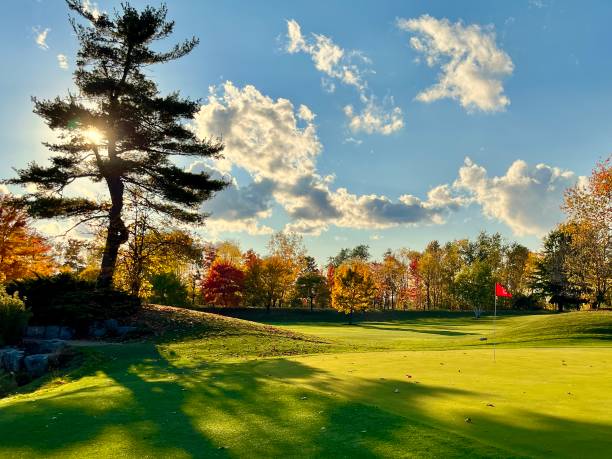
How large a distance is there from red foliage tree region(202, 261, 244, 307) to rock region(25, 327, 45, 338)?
147ft

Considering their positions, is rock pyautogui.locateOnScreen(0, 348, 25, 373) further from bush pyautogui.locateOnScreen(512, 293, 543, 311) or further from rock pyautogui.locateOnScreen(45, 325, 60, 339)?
bush pyautogui.locateOnScreen(512, 293, 543, 311)

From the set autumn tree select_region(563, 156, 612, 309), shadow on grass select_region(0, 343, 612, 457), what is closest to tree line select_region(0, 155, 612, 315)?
autumn tree select_region(563, 156, 612, 309)

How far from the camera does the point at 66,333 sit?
72.5ft

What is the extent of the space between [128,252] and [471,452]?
27474 mm

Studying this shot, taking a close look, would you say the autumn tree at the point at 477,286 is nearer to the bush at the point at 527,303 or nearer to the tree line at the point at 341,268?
the tree line at the point at 341,268

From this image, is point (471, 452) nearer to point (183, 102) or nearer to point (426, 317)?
point (183, 102)

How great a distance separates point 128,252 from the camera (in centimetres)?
2931

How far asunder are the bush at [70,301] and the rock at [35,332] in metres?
0.71

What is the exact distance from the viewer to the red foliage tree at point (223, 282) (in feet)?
219

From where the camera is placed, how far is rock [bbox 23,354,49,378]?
→ 1655 centimetres

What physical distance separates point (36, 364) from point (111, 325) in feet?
21.4

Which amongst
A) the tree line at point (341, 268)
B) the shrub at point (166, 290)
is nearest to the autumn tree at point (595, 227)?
the tree line at point (341, 268)

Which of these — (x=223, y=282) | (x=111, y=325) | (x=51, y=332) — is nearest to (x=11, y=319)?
(x=51, y=332)

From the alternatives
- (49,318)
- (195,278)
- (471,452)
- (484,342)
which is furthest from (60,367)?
(195,278)
